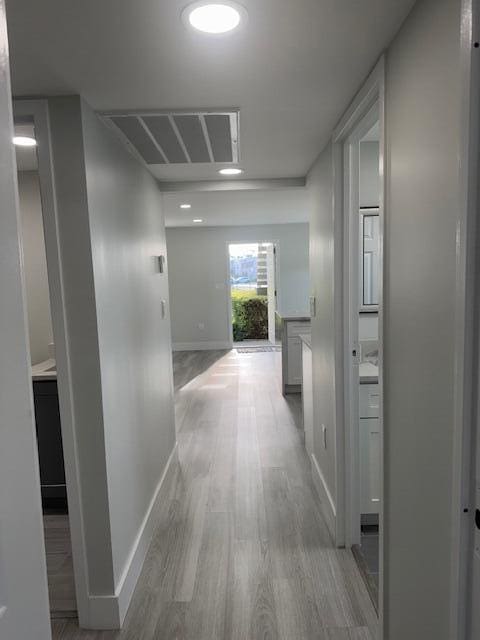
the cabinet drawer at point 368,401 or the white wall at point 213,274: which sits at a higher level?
the white wall at point 213,274

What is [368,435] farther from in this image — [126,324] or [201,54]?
[201,54]

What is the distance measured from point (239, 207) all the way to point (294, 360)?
209cm

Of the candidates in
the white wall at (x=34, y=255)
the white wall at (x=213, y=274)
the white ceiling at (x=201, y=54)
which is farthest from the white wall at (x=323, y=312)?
the white wall at (x=213, y=274)

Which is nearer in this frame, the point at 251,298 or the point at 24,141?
the point at 24,141

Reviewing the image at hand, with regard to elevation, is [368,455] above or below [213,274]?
below

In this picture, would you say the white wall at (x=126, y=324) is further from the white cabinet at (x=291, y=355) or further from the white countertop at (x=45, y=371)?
the white cabinet at (x=291, y=355)

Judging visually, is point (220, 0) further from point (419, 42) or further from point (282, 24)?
point (419, 42)

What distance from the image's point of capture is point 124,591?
196cm

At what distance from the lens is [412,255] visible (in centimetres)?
127

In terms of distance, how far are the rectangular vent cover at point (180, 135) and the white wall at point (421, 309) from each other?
0.84 metres

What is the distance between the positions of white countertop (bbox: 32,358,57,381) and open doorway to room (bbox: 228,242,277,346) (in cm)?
545

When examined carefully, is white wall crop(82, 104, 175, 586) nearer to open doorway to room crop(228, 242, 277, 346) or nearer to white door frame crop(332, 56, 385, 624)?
white door frame crop(332, 56, 385, 624)

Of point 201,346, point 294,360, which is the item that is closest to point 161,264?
point 294,360

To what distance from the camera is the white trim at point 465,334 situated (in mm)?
884
